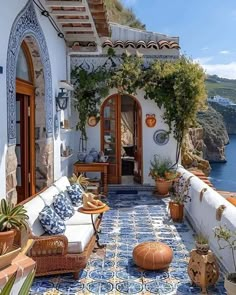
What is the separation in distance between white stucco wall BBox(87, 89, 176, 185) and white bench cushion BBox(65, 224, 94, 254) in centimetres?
510

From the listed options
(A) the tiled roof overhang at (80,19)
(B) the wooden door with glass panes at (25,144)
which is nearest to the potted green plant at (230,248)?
(B) the wooden door with glass panes at (25,144)

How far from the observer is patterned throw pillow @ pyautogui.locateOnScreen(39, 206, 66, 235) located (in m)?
4.75

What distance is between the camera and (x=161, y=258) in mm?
4828

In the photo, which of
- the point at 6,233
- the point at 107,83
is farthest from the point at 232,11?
the point at 6,233

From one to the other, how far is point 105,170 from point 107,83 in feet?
7.34

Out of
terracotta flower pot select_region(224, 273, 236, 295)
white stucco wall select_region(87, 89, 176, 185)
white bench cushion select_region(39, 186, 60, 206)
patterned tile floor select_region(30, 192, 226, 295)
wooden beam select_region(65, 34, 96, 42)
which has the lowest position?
patterned tile floor select_region(30, 192, 226, 295)

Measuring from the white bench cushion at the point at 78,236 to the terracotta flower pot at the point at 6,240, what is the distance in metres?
1.49

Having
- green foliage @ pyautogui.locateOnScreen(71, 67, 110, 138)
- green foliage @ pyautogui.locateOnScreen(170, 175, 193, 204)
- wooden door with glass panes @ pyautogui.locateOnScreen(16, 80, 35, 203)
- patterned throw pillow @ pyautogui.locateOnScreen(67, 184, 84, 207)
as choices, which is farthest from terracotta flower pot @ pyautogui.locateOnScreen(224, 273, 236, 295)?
green foliage @ pyautogui.locateOnScreen(71, 67, 110, 138)

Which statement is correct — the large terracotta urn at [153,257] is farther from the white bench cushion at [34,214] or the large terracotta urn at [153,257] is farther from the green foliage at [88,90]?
the green foliage at [88,90]

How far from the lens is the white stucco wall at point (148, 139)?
1023cm

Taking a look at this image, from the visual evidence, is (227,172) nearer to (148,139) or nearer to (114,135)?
(148,139)

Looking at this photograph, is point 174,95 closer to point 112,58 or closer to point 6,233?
point 112,58

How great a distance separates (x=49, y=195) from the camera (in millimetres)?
5586

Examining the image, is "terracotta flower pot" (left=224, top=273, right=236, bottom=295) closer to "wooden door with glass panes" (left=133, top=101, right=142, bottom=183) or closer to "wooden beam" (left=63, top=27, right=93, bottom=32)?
"wooden beam" (left=63, top=27, right=93, bottom=32)
